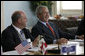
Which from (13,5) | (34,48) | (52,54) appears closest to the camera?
(52,54)

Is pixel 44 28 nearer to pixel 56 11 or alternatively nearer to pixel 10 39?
pixel 10 39

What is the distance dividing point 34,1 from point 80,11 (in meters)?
1.32

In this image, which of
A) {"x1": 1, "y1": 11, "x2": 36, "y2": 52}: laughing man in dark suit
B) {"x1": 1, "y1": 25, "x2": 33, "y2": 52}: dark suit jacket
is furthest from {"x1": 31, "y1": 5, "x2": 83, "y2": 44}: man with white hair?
{"x1": 1, "y1": 25, "x2": 33, "y2": 52}: dark suit jacket

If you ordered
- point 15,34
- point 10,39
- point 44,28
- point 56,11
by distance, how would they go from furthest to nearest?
point 56,11
point 44,28
point 15,34
point 10,39

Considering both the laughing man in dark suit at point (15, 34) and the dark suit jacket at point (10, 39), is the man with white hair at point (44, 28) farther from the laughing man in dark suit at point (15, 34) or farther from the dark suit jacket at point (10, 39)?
the dark suit jacket at point (10, 39)

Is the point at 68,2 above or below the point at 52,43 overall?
above

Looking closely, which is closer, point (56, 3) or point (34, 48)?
point (34, 48)

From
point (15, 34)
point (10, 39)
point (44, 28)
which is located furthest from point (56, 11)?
point (10, 39)

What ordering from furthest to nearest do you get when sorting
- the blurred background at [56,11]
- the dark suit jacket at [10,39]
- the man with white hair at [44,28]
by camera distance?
the blurred background at [56,11] < the man with white hair at [44,28] < the dark suit jacket at [10,39]

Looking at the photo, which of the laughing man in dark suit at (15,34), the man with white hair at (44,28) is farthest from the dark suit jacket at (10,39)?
the man with white hair at (44,28)

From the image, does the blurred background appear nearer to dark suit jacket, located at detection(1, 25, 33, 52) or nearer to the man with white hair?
the man with white hair

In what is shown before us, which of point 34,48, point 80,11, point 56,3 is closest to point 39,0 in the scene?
point 56,3

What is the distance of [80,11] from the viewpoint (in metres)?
6.78

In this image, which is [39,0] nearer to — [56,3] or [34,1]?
[34,1]
